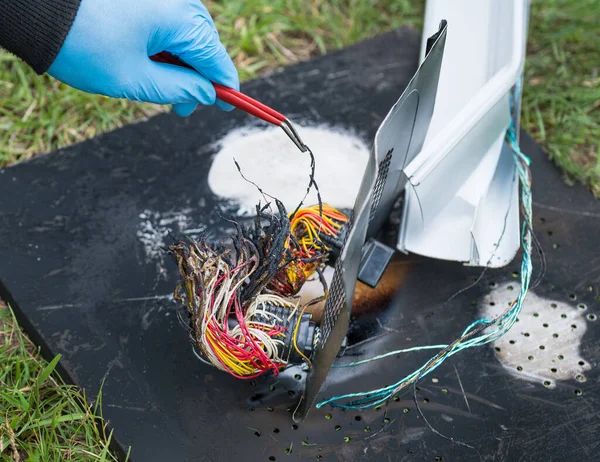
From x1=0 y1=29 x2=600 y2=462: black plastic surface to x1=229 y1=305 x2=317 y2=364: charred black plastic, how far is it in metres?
0.19

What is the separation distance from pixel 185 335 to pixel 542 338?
102 cm

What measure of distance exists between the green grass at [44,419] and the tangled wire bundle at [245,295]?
41cm

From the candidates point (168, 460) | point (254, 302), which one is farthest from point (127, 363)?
point (254, 302)

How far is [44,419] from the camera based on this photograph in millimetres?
1742

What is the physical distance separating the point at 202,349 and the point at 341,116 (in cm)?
115

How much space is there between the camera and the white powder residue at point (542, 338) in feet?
5.93

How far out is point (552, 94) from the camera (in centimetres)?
273

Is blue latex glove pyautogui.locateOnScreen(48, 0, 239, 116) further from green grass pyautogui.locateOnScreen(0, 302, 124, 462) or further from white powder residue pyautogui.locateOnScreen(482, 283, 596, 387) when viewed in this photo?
white powder residue pyautogui.locateOnScreen(482, 283, 596, 387)

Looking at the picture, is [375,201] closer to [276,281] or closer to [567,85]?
[276,281]

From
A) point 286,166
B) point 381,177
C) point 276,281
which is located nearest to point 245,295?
point 276,281

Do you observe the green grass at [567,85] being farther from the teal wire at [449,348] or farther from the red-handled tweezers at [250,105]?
the red-handled tweezers at [250,105]

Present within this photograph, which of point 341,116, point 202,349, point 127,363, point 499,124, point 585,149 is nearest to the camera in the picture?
point 202,349

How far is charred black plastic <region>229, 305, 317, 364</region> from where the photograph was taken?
1.57m

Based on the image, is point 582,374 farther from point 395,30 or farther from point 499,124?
point 395,30
